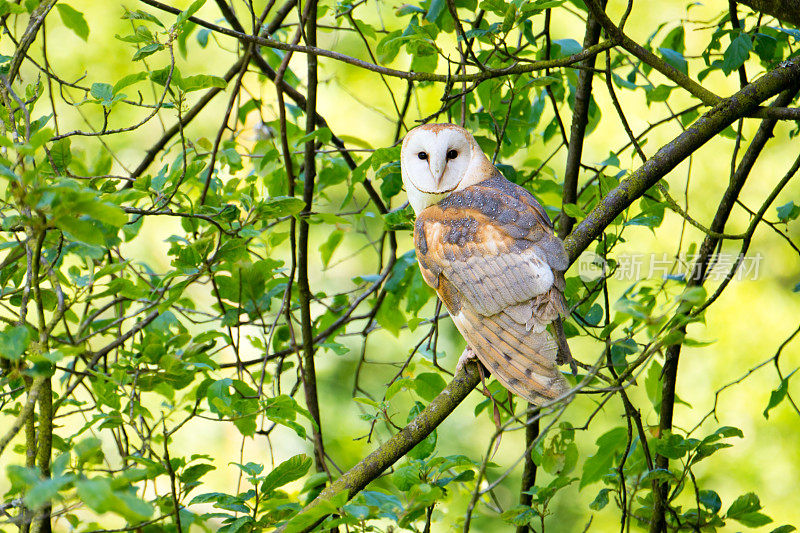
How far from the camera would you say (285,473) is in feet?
5.16

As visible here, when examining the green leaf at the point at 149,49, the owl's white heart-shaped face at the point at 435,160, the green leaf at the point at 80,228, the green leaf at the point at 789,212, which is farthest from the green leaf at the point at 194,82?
the green leaf at the point at 789,212

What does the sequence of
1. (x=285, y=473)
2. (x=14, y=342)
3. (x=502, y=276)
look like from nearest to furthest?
(x=14, y=342) < (x=285, y=473) < (x=502, y=276)

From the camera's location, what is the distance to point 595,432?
4.57 meters

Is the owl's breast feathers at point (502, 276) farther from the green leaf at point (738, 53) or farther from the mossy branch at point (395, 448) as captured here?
the green leaf at point (738, 53)

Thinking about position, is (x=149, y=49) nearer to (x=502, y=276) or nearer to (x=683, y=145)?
(x=502, y=276)

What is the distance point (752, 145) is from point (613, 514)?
3.02 meters

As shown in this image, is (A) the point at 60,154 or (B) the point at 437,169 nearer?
(A) the point at 60,154

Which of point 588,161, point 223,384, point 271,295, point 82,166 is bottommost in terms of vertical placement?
point 223,384

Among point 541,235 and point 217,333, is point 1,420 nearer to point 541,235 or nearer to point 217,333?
point 217,333

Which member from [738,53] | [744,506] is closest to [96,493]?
[744,506]

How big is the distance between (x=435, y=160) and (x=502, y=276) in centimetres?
49

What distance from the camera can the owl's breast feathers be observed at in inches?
75.9

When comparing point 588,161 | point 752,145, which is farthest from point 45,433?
point 588,161

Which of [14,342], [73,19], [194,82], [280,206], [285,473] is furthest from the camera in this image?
[73,19]
